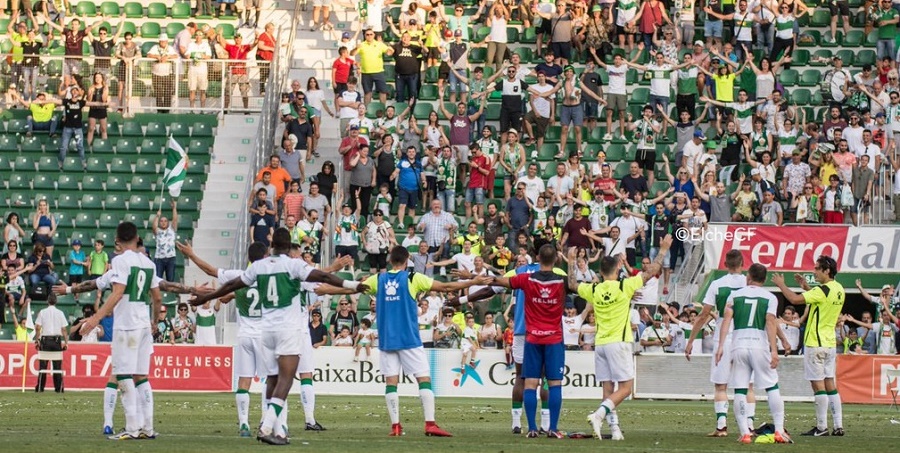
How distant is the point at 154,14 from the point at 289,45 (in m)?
4.29

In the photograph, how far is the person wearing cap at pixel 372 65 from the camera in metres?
37.8

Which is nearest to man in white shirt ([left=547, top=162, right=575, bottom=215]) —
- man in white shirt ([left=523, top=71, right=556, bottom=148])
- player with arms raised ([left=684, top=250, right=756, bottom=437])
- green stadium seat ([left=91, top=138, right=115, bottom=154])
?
man in white shirt ([left=523, top=71, right=556, bottom=148])

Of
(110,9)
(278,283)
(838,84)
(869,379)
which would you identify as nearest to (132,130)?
(110,9)

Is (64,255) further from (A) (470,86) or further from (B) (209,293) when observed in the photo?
(B) (209,293)

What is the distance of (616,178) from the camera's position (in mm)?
36688

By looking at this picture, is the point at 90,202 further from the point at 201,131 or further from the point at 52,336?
the point at 52,336

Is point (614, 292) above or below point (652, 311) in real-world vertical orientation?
above

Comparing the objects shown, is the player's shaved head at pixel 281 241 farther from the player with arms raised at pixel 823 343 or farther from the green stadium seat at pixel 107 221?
the green stadium seat at pixel 107 221

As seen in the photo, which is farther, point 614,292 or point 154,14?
point 154,14

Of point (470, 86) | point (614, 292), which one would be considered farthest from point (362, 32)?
point (614, 292)

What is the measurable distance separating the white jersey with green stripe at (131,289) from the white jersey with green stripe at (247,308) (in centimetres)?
91

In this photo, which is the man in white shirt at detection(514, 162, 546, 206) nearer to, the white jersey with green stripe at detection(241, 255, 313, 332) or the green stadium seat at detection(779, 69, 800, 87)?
the green stadium seat at detection(779, 69, 800, 87)

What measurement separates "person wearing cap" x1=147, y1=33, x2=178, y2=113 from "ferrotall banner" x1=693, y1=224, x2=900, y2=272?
46.5 ft

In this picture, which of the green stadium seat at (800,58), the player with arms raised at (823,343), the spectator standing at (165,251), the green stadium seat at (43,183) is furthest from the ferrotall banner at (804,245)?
the green stadium seat at (43,183)
